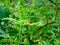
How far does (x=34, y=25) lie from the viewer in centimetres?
75

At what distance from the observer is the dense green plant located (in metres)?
0.78

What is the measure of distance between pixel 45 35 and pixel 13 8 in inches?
8.1

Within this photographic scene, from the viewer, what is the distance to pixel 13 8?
0.92 m

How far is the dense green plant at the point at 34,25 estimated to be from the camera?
2.56 ft

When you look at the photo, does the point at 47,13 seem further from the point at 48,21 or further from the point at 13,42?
the point at 13,42

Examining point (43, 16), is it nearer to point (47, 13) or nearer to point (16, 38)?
point (47, 13)

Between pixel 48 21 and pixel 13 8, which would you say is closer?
pixel 48 21

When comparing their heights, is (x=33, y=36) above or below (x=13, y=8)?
below

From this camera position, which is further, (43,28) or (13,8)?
(13,8)

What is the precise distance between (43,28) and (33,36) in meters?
0.05

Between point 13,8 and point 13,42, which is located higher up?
point 13,8

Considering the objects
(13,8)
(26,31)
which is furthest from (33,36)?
(13,8)

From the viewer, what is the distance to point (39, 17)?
85 cm

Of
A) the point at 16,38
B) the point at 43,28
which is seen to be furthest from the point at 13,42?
the point at 43,28
